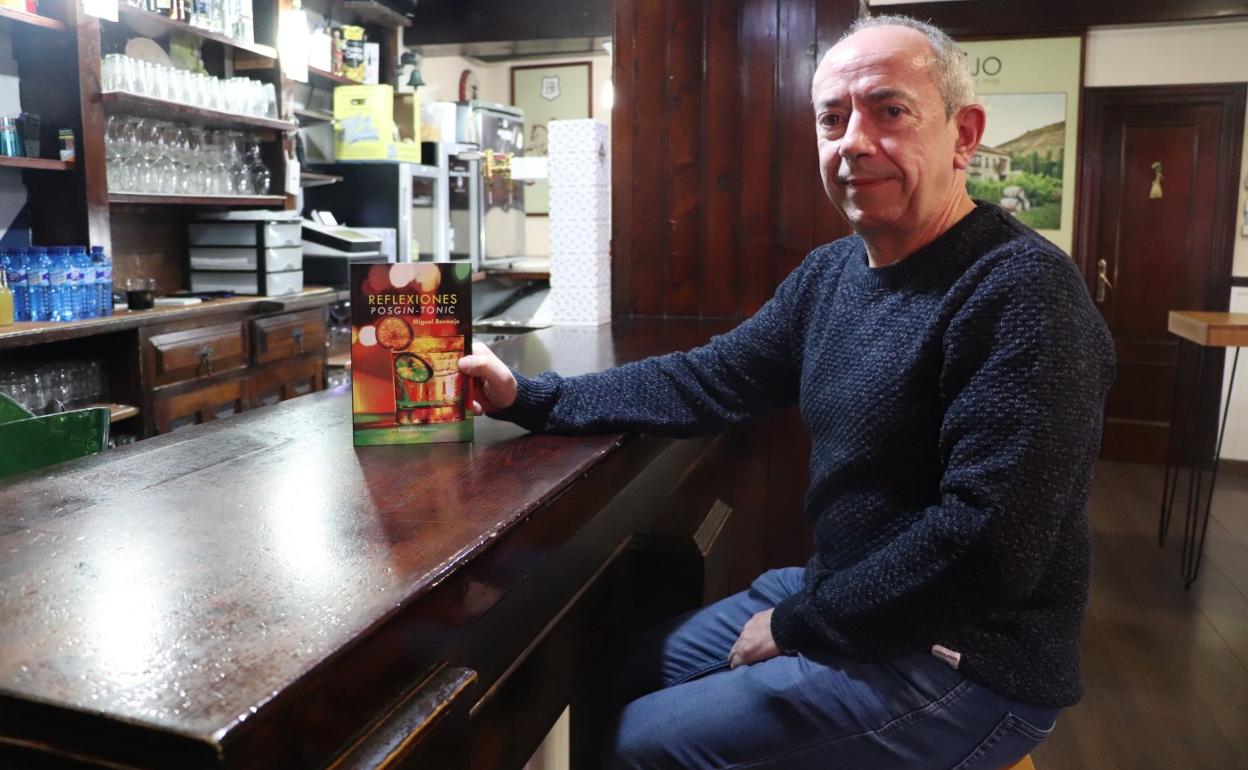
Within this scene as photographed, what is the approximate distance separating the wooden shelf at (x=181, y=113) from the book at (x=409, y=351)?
8.55 feet

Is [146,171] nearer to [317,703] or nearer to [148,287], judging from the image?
[148,287]

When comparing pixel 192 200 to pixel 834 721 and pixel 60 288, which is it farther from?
pixel 834 721

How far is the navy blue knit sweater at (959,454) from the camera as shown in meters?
1.12

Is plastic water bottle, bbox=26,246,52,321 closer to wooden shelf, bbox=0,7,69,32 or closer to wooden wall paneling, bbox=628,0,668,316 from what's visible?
wooden shelf, bbox=0,7,69,32

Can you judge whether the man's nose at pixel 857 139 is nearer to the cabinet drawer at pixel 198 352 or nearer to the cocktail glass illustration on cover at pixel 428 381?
the cocktail glass illustration on cover at pixel 428 381

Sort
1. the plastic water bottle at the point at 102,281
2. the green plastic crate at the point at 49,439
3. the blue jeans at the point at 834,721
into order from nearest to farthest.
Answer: the blue jeans at the point at 834,721, the green plastic crate at the point at 49,439, the plastic water bottle at the point at 102,281

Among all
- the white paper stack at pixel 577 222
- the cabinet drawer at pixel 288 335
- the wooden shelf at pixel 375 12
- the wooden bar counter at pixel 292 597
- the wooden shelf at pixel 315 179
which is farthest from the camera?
the wooden shelf at pixel 375 12

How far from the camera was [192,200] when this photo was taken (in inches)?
152

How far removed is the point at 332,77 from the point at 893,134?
433cm

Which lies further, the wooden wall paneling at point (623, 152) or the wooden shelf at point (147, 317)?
the wooden wall paneling at point (623, 152)

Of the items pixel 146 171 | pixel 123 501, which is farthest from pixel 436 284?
pixel 146 171

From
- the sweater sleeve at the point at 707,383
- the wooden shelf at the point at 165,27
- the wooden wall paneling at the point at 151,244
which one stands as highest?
the wooden shelf at the point at 165,27

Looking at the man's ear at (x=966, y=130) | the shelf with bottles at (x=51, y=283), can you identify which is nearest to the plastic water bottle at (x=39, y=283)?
the shelf with bottles at (x=51, y=283)

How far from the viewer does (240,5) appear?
413cm
